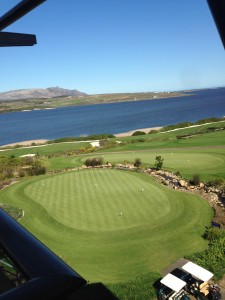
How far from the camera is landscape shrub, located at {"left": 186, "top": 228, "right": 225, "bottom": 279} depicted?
34.8ft

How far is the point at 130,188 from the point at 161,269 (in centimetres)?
882

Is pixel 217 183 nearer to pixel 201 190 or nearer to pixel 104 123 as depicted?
pixel 201 190

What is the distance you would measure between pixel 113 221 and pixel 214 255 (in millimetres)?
5098

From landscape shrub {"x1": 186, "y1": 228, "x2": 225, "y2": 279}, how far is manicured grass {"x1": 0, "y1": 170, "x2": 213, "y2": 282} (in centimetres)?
44

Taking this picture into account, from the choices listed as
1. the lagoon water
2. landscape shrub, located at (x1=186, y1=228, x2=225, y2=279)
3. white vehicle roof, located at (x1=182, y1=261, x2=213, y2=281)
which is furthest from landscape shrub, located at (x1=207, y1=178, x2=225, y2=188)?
the lagoon water

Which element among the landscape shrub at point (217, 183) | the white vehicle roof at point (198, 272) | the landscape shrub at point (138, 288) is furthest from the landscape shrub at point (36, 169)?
the white vehicle roof at point (198, 272)

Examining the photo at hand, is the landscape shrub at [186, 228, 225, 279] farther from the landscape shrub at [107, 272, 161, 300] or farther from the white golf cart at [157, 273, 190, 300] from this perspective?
the landscape shrub at [107, 272, 161, 300]

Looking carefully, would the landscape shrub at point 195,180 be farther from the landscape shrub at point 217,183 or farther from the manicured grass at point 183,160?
the manicured grass at point 183,160

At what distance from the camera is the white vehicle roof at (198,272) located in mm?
9617

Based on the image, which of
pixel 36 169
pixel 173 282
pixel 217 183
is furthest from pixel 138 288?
pixel 36 169

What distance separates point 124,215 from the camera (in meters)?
15.7

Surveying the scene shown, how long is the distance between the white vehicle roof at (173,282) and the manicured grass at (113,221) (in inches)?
61.4

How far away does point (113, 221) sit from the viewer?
1512 cm

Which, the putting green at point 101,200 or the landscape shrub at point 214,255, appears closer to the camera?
the landscape shrub at point 214,255
